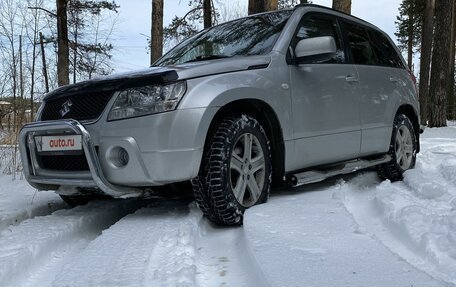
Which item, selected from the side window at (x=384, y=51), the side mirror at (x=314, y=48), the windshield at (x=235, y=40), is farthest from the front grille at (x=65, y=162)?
the side window at (x=384, y=51)

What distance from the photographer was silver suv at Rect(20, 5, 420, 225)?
9.68 ft

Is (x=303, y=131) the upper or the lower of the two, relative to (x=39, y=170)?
upper

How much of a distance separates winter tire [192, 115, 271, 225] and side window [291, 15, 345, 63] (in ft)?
3.47

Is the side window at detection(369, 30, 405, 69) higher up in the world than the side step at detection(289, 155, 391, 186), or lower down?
higher up

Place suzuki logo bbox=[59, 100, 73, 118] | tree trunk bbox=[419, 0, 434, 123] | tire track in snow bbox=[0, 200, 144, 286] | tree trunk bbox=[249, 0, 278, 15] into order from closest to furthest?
tire track in snow bbox=[0, 200, 144, 286] < suzuki logo bbox=[59, 100, 73, 118] < tree trunk bbox=[249, 0, 278, 15] < tree trunk bbox=[419, 0, 434, 123]

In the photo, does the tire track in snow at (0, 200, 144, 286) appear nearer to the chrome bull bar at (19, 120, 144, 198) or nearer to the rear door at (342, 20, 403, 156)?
the chrome bull bar at (19, 120, 144, 198)

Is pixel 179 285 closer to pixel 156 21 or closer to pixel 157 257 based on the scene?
pixel 157 257

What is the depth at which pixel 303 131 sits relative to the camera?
3756 millimetres

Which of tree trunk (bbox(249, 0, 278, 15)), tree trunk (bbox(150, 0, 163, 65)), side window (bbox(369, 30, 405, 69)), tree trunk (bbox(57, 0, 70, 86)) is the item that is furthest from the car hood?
tree trunk (bbox(57, 0, 70, 86))

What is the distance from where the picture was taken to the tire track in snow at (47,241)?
2.41 meters

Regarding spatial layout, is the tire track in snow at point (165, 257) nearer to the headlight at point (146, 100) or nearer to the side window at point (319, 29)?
the headlight at point (146, 100)

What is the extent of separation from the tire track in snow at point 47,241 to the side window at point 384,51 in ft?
11.0

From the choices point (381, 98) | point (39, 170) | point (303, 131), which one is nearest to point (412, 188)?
point (381, 98)

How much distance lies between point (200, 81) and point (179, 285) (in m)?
1.49
